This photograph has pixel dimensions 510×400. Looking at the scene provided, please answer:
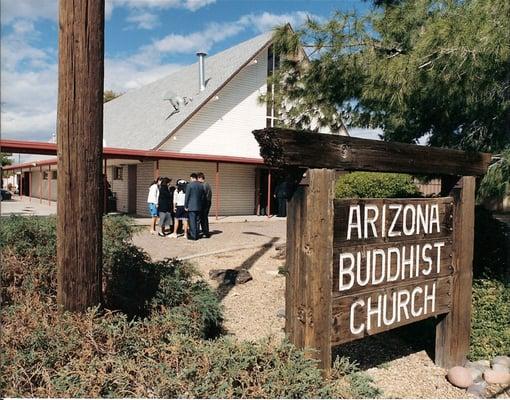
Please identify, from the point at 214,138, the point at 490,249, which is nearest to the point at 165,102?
the point at 214,138

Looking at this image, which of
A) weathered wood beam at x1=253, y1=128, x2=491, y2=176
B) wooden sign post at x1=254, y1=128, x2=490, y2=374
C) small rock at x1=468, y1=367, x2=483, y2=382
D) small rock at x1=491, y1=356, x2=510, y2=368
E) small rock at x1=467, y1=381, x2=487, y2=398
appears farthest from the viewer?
small rock at x1=491, y1=356, x2=510, y2=368

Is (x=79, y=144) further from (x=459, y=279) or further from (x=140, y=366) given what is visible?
(x=459, y=279)

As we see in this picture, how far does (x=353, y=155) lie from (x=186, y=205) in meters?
8.35

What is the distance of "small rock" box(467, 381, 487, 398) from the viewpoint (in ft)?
12.6

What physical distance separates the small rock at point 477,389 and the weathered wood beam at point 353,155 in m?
1.84

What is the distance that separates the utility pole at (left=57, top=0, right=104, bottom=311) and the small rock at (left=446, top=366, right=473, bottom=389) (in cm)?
311

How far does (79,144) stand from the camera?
10.7ft

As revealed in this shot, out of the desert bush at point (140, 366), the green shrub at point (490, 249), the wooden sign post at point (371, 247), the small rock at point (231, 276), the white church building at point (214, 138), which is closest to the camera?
the desert bush at point (140, 366)

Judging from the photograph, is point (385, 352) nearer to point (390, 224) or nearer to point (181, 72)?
point (390, 224)

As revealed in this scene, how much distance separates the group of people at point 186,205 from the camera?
11070 millimetres

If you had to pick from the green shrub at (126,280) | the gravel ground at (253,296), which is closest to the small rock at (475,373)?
the gravel ground at (253,296)

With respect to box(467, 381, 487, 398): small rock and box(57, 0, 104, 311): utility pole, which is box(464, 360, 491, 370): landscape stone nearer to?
box(467, 381, 487, 398): small rock

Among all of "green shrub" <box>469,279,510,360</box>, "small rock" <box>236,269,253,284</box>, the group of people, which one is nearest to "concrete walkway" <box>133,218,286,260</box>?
the group of people

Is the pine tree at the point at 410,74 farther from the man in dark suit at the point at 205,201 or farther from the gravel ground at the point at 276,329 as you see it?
the man in dark suit at the point at 205,201
